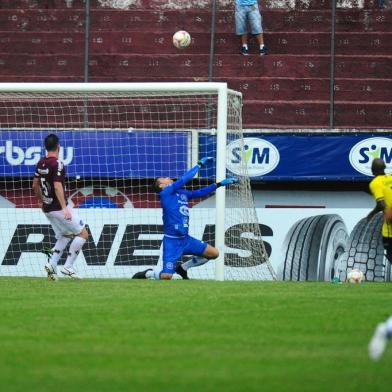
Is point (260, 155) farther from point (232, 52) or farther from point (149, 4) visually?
point (149, 4)

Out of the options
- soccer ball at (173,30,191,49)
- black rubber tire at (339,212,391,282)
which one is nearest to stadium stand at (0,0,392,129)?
soccer ball at (173,30,191,49)

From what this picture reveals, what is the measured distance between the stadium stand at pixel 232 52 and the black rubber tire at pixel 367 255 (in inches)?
114

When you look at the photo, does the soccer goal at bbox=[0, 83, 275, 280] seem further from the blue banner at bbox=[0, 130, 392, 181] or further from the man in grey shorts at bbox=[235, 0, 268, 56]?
the man in grey shorts at bbox=[235, 0, 268, 56]

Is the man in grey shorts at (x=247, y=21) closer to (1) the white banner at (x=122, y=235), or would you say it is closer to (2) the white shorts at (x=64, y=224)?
(1) the white banner at (x=122, y=235)

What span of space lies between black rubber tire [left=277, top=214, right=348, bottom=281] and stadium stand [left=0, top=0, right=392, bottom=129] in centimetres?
259

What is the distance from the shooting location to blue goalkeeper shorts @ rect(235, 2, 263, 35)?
22844mm

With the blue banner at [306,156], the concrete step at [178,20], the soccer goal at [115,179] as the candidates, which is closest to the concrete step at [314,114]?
the blue banner at [306,156]

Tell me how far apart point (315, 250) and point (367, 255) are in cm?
84

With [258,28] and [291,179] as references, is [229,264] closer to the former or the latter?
[291,179]

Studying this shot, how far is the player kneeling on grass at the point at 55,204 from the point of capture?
16281mm

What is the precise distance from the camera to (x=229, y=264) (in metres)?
19.3

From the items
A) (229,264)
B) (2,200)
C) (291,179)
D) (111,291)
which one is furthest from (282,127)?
(111,291)

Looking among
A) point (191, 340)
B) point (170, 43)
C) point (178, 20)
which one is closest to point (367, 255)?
point (170, 43)

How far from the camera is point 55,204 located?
656 inches
